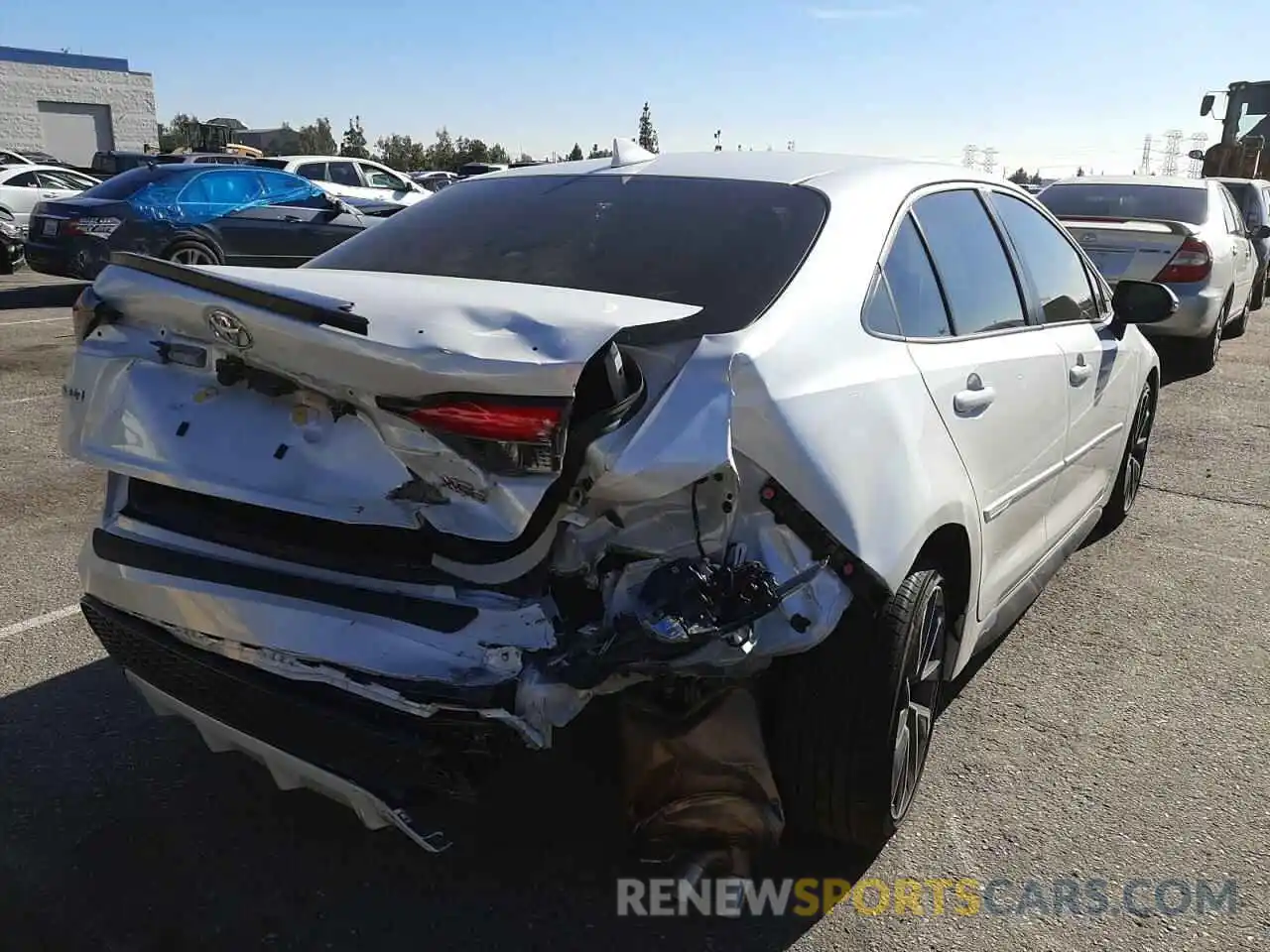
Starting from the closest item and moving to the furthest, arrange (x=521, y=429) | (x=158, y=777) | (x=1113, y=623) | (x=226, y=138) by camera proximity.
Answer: (x=521, y=429) < (x=158, y=777) < (x=1113, y=623) < (x=226, y=138)

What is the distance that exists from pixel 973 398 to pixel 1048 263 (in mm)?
1302

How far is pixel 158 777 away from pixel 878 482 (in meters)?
2.08

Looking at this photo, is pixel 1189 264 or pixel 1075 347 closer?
pixel 1075 347

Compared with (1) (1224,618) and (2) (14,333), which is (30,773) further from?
(2) (14,333)

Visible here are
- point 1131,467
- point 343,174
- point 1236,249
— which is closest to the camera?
point 1131,467

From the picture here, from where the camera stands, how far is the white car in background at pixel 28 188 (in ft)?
51.6

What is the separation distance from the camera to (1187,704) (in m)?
3.53

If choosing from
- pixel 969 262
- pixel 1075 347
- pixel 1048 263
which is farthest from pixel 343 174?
pixel 969 262

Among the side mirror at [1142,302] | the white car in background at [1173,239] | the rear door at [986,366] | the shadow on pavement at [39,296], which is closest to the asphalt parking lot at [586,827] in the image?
the rear door at [986,366]

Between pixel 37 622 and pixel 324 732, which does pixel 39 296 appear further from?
pixel 324 732

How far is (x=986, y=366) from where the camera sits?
301 cm

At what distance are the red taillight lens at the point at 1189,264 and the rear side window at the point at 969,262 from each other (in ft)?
20.3

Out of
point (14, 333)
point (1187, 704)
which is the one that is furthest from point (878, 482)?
point (14, 333)

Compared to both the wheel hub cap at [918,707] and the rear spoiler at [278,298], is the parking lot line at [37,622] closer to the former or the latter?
the rear spoiler at [278,298]
